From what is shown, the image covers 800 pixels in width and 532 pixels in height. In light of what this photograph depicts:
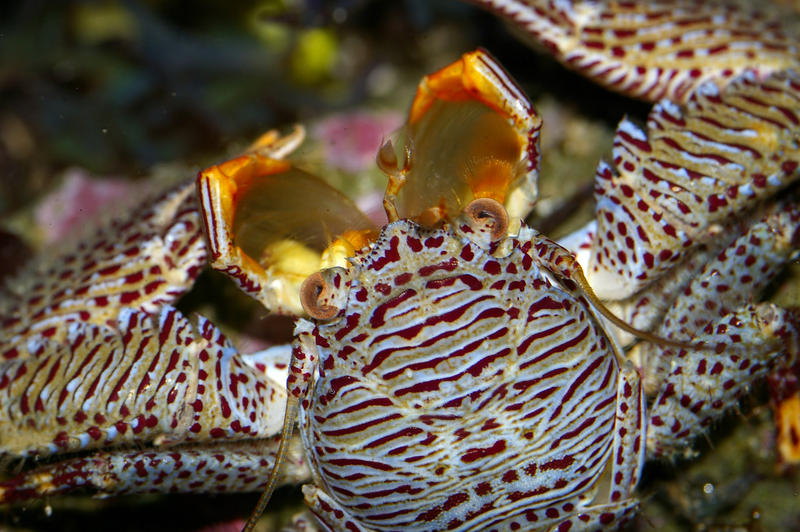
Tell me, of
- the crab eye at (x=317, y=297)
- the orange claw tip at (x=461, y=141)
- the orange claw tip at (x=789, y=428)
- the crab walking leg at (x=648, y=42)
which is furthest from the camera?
the crab walking leg at (x=648, y=42)

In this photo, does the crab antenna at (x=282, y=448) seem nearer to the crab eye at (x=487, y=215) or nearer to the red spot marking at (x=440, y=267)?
the red spot marking at (x=440, y=267)

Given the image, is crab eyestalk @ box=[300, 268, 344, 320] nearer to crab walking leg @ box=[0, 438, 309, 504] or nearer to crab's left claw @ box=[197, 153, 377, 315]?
crab's left claw @ box=[197, 153, 377, 315]

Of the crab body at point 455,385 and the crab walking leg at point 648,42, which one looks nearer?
the crab body at point 455,385

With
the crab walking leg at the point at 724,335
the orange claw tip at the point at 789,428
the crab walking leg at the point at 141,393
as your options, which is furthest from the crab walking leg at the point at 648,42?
A: the crab walking leg at the point at 141,393

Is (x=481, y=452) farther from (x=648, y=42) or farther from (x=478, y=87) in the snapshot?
(x=648, y=42)

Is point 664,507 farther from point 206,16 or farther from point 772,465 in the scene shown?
point 206,16

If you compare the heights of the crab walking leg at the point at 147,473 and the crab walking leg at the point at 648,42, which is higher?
the crab walking leg at the point at 648,42

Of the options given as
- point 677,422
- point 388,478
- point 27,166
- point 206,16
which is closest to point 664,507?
point 677,422
